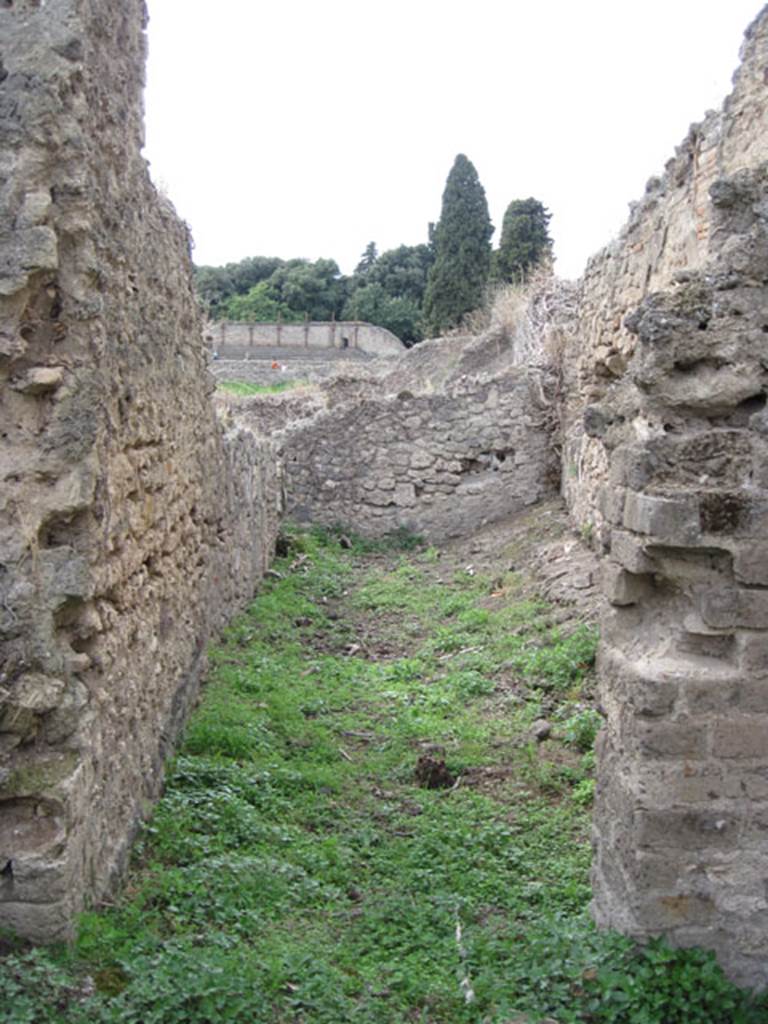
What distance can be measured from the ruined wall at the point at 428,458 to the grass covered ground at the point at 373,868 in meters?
5.58

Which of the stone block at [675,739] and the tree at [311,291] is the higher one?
the tree at [311,291]

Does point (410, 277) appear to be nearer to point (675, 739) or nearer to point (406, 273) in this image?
point (406, 273)

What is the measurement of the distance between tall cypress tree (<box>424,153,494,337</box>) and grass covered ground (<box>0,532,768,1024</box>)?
83.2ft

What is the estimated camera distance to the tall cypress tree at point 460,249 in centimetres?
3209

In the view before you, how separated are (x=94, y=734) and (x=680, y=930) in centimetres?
225

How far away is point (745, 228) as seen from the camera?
11.1ft

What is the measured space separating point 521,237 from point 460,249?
3.05 m

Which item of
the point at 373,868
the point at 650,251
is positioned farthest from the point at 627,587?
the point at 650,251

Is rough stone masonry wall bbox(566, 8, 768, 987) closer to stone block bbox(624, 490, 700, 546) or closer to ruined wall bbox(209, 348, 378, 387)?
stone block bbox(624, 490, 700, 546)

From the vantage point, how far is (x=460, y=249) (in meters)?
32.2

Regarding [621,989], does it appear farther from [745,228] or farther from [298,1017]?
[745,228]

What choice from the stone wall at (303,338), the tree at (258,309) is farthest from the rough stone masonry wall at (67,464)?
the tree at (258,309)

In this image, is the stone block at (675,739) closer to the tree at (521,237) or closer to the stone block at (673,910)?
the stone block at (673,910)

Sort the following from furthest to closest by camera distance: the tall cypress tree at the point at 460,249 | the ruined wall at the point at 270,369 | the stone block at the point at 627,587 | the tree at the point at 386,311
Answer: the tree at the point at 386,311 < the tall cypress tree at the point at 460,249 < the ruined wall at the point at 270,369 < the stone block at the point at 627,587
